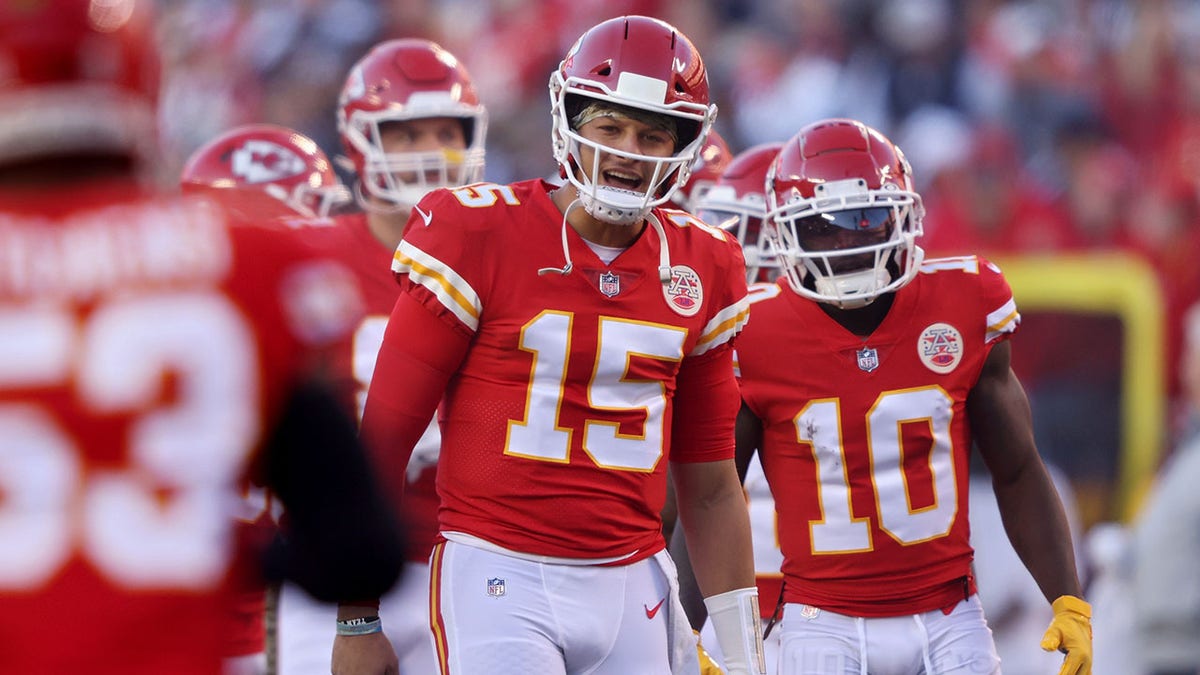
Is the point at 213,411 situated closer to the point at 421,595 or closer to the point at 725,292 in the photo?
the point at 725,292

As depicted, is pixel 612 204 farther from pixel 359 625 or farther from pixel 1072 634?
pixel 1072 634

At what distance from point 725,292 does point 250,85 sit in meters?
9.42

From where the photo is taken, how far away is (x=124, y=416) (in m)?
1.79

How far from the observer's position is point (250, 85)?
12.5 meters

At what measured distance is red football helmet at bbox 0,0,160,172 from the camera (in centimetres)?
180

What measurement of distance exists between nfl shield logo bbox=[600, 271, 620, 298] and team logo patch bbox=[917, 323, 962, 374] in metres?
0.94

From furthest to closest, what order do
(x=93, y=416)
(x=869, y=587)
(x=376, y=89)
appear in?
(x=376, y=89), (x=869, y=587), (x=93, y=416)

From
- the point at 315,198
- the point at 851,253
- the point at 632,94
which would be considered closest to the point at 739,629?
the point at 851,253

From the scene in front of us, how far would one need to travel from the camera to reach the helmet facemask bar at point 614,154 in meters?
3.48

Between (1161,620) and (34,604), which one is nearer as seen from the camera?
(34,604)

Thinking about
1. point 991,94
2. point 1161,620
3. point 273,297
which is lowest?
point 1161,620

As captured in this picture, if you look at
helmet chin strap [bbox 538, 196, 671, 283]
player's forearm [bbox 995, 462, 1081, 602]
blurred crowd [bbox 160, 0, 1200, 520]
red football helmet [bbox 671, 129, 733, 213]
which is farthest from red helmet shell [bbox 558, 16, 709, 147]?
blurred crowd [bbox 160, 0, 1200, 520]

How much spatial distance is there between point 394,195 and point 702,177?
3.91ft

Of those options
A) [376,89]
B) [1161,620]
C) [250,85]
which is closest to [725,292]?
[376,89]
